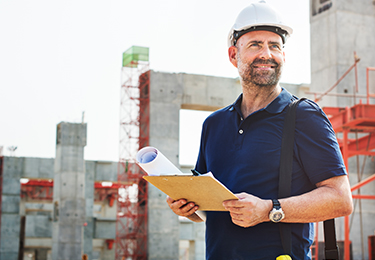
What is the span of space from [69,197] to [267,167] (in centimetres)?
2875

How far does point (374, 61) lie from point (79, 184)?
17786 mm

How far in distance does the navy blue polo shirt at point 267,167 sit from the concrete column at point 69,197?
28378 mm

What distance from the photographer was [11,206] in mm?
33281

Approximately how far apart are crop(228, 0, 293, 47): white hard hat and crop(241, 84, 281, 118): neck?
0.24 m

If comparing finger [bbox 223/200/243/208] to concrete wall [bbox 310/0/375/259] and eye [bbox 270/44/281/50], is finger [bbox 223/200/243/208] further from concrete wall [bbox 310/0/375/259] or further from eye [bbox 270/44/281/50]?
concrete wall [bbox 310/0/375/259]

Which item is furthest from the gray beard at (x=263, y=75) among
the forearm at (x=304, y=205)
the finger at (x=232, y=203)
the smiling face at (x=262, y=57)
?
the finger at (x=232, y=203)

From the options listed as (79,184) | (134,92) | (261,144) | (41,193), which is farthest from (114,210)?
(261,144)

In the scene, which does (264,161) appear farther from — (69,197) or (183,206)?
(69,197)

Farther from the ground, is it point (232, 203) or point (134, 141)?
point (134, 141)

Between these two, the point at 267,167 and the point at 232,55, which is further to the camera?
the point at 232,55

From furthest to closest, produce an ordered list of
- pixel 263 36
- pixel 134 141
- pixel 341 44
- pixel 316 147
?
pixel 134 141, pixel 341 44, pixel 263 36, pixel 316 147

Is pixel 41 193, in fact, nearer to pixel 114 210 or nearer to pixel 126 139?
pixel 114 210

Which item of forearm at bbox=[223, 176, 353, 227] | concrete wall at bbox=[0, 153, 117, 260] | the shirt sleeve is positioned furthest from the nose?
concrete wall at bbox=[0, 153, 117, 260]

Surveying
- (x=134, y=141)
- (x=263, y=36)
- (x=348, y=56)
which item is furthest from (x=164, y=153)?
(x=263, y=36)
